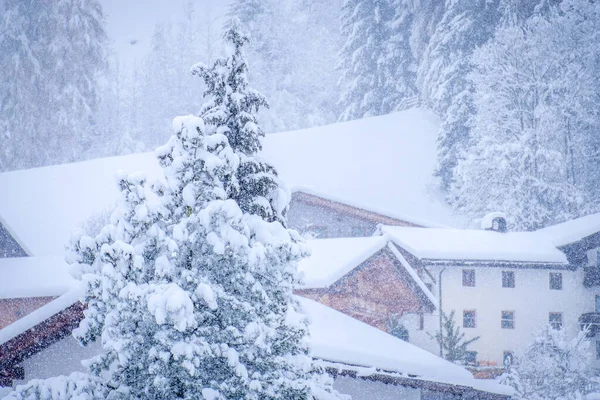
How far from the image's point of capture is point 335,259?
19.1 metres

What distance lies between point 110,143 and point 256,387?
161 feet

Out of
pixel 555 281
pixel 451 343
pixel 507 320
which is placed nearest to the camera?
pixel 451 343

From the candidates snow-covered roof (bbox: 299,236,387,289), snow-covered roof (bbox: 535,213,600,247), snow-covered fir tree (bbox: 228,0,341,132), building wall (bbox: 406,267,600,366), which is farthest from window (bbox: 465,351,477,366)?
snow-covered fir tree (bbox: 228,0,341,132)

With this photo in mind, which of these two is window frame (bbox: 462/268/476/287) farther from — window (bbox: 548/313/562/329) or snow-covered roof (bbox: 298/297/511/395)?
snow-covered roof (bbox: 298/297/511/395)

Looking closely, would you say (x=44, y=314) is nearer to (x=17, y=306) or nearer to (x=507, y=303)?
(x=17, y=306)

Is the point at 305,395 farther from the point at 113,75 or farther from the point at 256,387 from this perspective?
the point at 113,75

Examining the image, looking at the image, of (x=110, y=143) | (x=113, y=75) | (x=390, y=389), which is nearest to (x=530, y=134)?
(x=390, y=389)

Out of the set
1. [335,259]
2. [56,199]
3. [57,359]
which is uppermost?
[56,199]

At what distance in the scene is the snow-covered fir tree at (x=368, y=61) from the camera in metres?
50.2

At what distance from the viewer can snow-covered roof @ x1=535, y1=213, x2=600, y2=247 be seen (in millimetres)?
30000

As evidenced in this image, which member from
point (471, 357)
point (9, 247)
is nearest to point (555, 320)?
point (471, 357)

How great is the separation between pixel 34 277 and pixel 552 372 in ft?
63.0

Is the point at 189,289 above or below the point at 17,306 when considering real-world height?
above

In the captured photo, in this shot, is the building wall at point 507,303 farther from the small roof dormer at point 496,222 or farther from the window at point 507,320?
the small roof dormer at point 496,222
